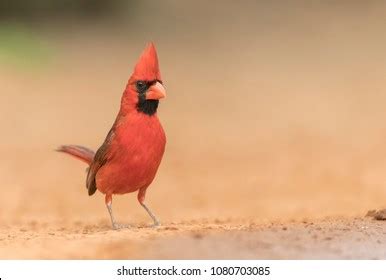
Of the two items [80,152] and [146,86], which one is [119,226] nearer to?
[80,152]

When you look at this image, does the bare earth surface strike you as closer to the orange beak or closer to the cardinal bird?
the cardinal bird

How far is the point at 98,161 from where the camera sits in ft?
13.9

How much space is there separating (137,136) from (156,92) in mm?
218

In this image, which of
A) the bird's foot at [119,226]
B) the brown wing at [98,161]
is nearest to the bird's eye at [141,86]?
the brown wing at [98,161]

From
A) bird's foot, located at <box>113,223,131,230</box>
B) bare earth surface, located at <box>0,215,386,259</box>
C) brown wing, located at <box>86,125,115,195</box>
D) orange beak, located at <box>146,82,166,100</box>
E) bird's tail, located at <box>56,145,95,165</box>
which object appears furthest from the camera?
bird's tail, located at <box>56,145,95,165</box>

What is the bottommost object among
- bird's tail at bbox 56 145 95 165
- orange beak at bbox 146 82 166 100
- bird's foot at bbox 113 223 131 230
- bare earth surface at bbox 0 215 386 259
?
bird's foot at bbox 113 223 131 230

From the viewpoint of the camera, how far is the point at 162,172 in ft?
22.4

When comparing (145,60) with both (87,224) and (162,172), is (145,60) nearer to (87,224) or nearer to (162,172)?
(87,224)

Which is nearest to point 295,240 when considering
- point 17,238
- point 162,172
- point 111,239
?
point 111,239

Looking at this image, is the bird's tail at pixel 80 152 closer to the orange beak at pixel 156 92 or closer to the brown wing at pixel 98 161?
the brown wing at pixel 98 161

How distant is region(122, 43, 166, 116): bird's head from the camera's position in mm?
4047

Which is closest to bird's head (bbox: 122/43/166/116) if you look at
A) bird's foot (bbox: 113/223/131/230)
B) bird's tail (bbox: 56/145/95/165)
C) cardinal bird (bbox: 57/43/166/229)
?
cardinal bird (bbox: 57/43/166/229)

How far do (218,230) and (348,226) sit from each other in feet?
1.90

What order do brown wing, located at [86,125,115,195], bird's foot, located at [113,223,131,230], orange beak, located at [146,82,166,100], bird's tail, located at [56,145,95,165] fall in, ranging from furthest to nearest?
1. bird's tail, located at [56,145,95,165]
2. bird's foot, located at [113,223,131,230]
3. brown wing, located at [86,125,115,195]
4. orange beak, located at [146,82,166,100]
